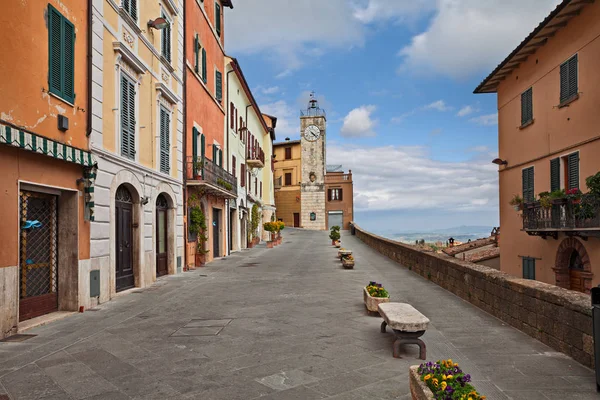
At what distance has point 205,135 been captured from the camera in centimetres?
1972

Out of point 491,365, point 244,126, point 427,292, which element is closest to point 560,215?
point 427,292

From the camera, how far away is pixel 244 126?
30.0 meters

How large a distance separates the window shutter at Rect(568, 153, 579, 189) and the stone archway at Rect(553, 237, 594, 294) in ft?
5.35

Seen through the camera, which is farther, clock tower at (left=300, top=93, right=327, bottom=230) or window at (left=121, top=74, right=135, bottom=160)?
clock tower at (left=300, top=93, right=327, bottom=230)

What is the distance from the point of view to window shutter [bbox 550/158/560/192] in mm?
14688

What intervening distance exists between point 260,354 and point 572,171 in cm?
1228

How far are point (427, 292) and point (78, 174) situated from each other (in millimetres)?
8171

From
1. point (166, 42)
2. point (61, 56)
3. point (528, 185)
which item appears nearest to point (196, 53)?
point (166, 42)

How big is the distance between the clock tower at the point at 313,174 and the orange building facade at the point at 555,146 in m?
38.2

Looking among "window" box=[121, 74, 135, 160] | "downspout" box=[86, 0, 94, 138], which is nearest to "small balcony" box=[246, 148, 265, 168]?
"window" box=[121, 74, 135, 160]

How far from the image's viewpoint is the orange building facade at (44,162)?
6922 mm

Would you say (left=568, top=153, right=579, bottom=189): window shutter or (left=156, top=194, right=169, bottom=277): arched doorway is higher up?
(left=568, top=153, right=579, bottom=189): window shutter

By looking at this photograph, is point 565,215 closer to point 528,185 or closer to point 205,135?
point 528,185

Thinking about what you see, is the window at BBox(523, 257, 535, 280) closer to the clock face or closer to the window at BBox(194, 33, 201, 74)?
the window at BBox(194, 33, 201, 74)
